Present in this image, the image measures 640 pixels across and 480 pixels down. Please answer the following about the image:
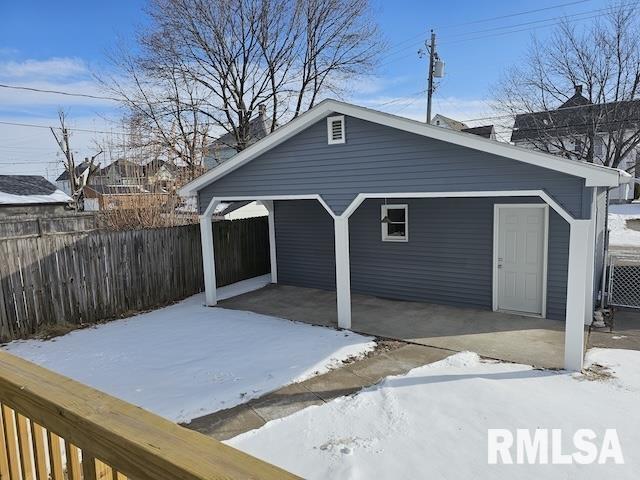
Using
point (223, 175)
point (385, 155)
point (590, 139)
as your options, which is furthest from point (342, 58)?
point (385, 155)

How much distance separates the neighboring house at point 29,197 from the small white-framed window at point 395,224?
643 inches

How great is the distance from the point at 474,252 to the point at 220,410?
5.61m

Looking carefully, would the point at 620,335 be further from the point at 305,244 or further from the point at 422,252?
the point at 305,244

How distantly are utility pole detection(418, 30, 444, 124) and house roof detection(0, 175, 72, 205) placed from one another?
1729cm

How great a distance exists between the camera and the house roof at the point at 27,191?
61.6ft

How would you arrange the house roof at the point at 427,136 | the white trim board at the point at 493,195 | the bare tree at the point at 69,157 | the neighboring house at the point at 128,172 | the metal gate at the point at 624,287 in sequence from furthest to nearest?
the bare tree at the point at 69,157 < the neighboring house at the point at 128,172 < the metal gate at the point at 624,287 < the white trim board at the point at 493,195 < the house roof at the point at 427,136

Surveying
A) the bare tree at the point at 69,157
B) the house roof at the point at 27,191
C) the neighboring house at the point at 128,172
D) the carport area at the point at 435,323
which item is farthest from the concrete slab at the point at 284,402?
the bare tree at the point at 69,157

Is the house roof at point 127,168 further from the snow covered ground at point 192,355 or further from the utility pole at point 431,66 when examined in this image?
the utility pole at point 431,66

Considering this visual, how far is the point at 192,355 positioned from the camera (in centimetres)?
637

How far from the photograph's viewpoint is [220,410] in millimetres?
4707

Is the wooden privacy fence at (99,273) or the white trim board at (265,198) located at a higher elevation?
the white trim board at (265,198)

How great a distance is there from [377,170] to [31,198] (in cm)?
1849

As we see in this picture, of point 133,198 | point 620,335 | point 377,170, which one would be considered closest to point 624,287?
point 620,335

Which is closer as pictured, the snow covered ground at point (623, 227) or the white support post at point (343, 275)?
the white support post at point (343, 275)
